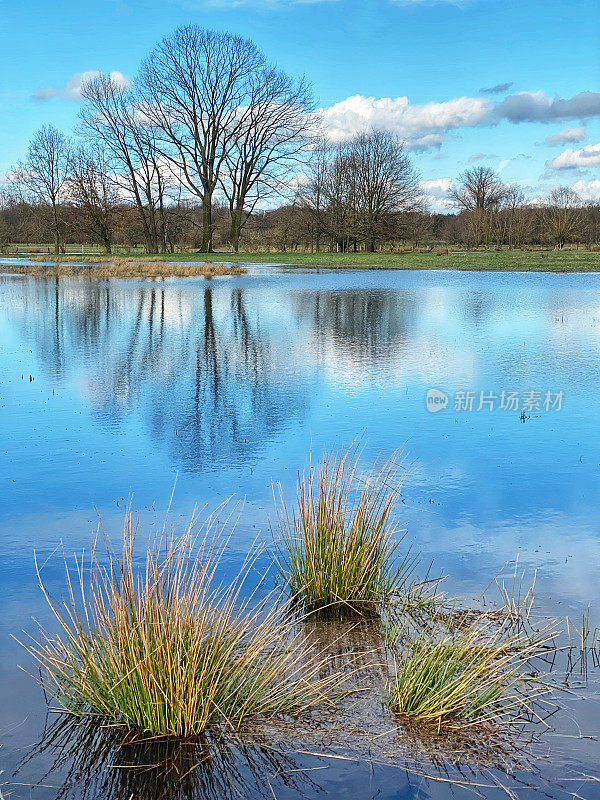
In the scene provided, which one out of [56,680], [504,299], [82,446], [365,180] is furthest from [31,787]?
[365,180]

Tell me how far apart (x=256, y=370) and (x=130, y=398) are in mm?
2645

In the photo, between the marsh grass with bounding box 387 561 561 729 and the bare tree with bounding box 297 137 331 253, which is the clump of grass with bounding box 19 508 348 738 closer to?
the marsh grass with bounding box 387 561 561 729

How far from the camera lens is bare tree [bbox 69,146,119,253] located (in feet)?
178

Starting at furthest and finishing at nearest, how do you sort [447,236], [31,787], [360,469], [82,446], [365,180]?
[447,236], [365,180], [82,446], [360,469], [31,787]

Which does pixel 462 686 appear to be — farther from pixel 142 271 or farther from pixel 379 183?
pixel 379 183

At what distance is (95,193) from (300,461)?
52077 millimetres

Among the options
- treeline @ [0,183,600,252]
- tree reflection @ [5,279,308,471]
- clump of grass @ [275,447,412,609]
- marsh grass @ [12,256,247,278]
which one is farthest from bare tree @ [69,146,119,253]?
clump of grass @ [275,447,412,609]

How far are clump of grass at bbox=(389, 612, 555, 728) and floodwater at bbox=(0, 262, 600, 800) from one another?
0.50 ft

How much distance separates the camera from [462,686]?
3318mm

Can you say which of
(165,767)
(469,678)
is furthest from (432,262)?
(165,767)

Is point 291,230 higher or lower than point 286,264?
higher

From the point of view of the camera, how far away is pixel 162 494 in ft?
21.2

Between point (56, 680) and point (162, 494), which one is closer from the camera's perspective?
point (56, 680)

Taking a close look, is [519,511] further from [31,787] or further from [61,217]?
[61,217]
